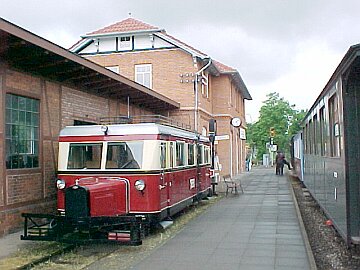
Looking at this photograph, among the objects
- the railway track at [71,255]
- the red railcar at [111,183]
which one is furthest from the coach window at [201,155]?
the railway track at [71,255]

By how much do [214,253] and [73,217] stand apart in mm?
2602

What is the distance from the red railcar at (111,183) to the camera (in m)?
8.82

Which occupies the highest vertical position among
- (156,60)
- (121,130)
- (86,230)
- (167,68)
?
→ (156,60)

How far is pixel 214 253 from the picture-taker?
8.58 meters

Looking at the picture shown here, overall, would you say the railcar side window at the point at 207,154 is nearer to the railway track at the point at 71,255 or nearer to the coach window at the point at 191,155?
the coach window at the point at 191,155

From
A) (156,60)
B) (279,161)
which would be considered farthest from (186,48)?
(279,161)

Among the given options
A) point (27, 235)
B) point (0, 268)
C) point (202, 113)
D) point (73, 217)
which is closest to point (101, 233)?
point (73, 217)

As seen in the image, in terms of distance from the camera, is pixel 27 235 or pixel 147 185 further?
pixel 147 185

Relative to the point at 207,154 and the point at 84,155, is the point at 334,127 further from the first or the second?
the point at 207,154

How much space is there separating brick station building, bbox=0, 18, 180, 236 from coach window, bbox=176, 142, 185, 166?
9.42ft

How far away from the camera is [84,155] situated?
10.4m

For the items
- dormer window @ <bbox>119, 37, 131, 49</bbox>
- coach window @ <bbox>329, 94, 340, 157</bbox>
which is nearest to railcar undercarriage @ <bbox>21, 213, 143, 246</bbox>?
coach window @ <bbox>329, 94, 340, 157</bbox>

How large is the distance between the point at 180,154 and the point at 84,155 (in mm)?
2973

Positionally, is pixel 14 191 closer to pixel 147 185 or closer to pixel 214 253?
pixel 147 185
